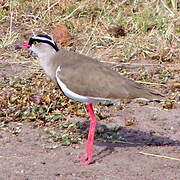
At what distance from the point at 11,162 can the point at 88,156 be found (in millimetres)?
718

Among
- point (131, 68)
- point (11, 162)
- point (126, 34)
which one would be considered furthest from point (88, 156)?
point (126, 34)

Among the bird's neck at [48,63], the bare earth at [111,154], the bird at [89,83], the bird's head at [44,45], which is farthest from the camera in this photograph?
the bird's head at [44,45]

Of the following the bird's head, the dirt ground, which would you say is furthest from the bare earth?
the bird's head

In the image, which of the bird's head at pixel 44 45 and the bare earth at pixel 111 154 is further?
the bird's head at pixel 44 45

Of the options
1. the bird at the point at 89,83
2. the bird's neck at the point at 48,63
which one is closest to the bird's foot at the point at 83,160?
the bird at the point at 89,83

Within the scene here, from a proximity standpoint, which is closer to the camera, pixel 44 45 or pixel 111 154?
pixel 111 154

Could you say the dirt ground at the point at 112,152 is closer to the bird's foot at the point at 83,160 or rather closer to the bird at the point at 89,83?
the bird's foot at the point at 83,160

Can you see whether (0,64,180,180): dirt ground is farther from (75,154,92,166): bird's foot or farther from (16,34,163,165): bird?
(16,34,163,165): bird

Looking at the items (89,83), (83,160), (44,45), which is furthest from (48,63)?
(83,160)

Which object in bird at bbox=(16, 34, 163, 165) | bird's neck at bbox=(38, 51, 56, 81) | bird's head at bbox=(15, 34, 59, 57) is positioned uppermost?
bird's head at bbox=(15, 34, 59, 57)

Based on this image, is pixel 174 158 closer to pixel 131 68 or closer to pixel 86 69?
pixel 86 69

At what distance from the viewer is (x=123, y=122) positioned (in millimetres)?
6609

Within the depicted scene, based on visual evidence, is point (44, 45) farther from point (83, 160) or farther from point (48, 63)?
point (83, 160)

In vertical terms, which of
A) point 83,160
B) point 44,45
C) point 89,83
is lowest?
point 83,160
